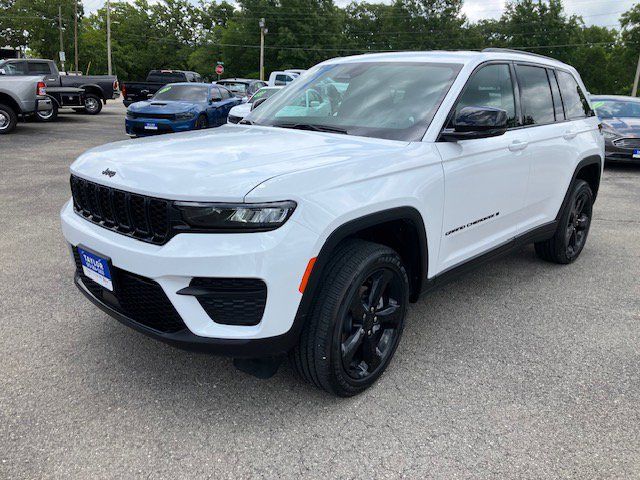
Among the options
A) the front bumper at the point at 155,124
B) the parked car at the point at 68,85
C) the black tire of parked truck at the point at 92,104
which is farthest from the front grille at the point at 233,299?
the black tire of parked truck at the point at 92,104

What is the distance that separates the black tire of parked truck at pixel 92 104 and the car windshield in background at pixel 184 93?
7.75 m

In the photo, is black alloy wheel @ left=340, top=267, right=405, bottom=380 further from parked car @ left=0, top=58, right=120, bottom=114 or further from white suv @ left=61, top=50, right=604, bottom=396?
parked car @ left=0, top=58, right=120, bottom=114

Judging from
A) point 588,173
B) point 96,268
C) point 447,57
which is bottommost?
point 96,268

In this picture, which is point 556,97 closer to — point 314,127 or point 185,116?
point 314,127

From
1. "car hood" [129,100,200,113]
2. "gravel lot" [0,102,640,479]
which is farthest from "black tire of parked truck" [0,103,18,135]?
"gravel lot" [0,102,640,479]

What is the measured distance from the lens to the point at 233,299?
7.55ft

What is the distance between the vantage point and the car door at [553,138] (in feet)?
13.4

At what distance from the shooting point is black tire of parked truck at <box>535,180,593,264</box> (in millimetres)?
4809

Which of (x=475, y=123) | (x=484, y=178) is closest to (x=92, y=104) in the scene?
(x=484, y=178)

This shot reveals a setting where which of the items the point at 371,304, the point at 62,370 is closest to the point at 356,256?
the point at 371,304

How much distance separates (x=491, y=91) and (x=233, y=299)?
240cm

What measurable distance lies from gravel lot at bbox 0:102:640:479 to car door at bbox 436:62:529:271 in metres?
0.64

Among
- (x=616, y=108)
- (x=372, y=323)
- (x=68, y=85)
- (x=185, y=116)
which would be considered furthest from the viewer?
(x=68, y=85)

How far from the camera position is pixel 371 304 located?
110 inches
